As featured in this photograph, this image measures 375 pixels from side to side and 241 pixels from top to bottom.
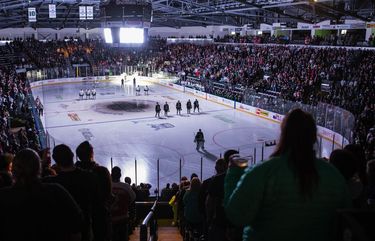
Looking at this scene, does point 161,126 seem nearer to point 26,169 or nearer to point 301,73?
point 301,73

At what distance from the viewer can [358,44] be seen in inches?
1069

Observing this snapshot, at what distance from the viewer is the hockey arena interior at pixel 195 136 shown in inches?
81.0

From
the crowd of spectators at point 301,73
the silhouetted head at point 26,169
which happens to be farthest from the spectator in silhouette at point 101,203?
the crowd of spectators at point 301,73

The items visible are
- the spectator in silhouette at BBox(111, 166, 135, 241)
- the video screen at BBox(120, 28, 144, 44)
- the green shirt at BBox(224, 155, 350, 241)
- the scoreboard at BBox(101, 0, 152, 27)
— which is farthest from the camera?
the video screen at BBox(120, 28, 144, 44)

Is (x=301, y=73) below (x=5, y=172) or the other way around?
below

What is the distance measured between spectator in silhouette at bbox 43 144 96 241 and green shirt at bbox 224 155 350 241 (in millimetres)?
1468

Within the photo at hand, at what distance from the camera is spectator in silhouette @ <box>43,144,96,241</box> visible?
3082 millimetres

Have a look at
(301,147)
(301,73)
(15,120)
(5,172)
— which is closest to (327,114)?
(301,73)

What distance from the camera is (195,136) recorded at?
59.2 ft

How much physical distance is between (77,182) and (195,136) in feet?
49.2

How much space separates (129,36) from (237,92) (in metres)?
8.59

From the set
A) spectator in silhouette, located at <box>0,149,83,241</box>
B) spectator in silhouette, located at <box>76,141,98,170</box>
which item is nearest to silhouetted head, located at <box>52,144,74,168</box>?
spectator in silhouette, located at <box>0,149,83,241</box>

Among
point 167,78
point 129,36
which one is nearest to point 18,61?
point 167,78

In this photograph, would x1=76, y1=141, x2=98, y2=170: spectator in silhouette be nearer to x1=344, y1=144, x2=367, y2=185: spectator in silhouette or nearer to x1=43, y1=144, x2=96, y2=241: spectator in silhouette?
x1=43, y1=144, x2=96, y2=241: spectator in silhouette
